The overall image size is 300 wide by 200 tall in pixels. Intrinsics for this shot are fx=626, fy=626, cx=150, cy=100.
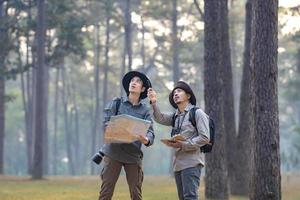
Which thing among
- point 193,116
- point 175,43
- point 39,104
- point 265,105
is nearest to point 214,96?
point 265,105

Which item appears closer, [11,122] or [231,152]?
[231,152]

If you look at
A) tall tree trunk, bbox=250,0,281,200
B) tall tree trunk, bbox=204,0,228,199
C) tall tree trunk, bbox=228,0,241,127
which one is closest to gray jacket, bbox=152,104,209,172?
tall tree trunk, bbox=250,0,281,200

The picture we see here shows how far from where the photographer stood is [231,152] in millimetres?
18766

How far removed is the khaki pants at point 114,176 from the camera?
7797 millimetres

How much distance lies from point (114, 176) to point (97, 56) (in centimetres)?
4498

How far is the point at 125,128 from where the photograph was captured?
7.34 metres

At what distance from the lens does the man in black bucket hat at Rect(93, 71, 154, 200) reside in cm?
775

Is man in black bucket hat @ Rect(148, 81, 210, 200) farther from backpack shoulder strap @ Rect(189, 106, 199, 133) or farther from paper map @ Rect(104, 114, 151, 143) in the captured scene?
paper map @ Rect(104, 114, 151, 143)

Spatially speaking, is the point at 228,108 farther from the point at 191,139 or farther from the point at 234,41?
the point at 234,41

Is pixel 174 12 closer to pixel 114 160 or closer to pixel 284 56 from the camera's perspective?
pixel 284 56

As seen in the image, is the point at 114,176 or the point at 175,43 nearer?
the point at 114,176

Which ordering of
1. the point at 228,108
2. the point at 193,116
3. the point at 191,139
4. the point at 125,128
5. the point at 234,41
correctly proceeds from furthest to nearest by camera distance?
1. the point at 234,41
2. the point at 228,108
3. the point at 193,116
4. the point at 191,139
5. the point at 125,128

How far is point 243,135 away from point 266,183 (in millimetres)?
8552

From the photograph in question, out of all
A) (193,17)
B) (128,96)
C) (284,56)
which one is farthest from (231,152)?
(284,56)
